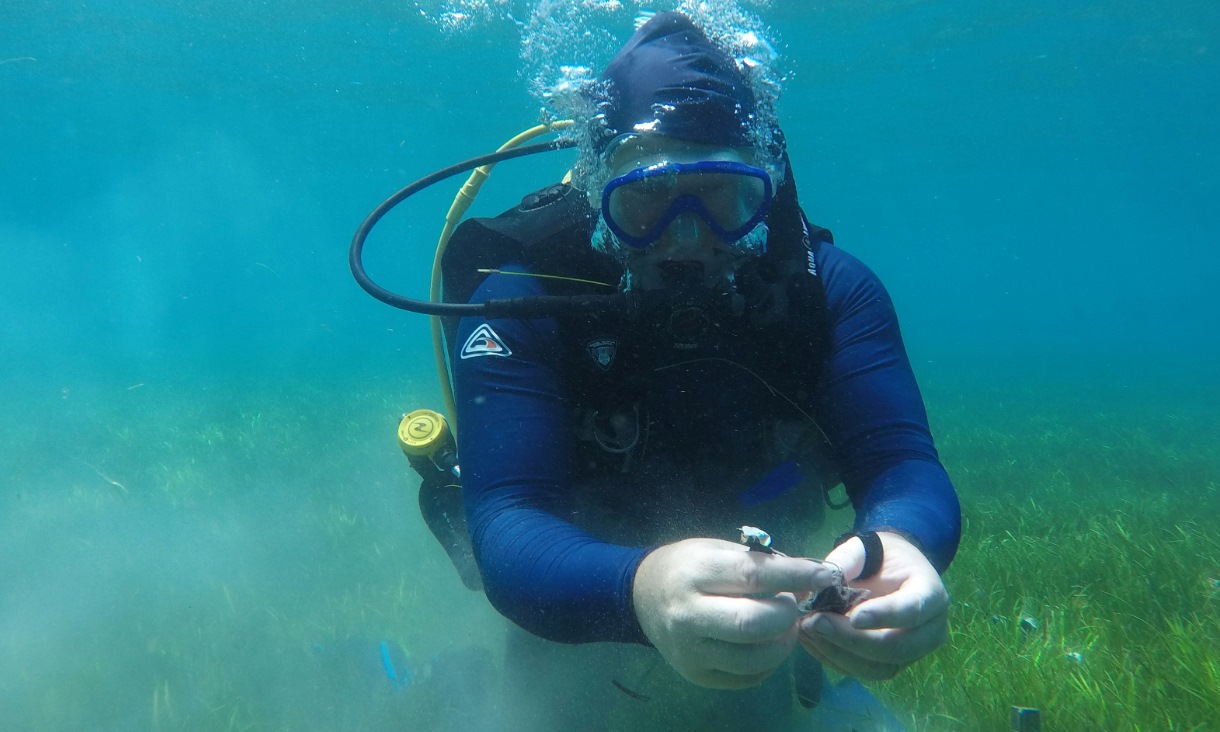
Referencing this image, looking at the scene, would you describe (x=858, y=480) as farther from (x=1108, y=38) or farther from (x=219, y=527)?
(x=1108, y=38)

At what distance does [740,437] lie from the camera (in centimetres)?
224

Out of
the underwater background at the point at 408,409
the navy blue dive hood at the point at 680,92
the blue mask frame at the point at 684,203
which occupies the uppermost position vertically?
the navy blue dive hood at the point at 680,92

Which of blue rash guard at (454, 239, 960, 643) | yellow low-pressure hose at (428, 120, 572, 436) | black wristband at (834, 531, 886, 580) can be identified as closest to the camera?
black wristband at (834, 531, 886, 580)

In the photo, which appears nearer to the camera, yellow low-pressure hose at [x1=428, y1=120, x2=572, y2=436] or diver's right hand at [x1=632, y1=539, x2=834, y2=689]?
diver's right hand at [x1=632, y1=539, x2=834, y2=689]

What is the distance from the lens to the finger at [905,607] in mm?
1238

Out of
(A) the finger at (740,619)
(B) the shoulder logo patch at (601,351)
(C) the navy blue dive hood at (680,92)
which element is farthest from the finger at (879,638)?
(C) the navy blue dive hood at (680,92)

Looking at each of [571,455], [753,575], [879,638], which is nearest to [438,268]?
[571,455]

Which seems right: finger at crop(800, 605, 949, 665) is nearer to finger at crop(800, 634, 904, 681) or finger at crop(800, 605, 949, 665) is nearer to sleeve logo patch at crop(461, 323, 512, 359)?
finger at crop(800, 634, 904, 681)

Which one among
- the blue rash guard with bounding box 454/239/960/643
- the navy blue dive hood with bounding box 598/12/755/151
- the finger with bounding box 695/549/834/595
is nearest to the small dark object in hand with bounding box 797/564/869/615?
the finger with bounding box 695/549/834/595

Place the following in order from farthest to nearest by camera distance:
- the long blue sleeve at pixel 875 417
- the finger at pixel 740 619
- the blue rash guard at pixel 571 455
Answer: the long blue sleeve at pixel 875 417 < the blue rash guard at pixel 571 455 < the finger at pixel 740 619

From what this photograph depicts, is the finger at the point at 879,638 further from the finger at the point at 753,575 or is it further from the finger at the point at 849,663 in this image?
the finger at the point at 753,575

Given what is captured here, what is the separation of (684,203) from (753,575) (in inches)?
54.7

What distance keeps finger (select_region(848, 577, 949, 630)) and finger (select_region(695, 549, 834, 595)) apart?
166 millimetres

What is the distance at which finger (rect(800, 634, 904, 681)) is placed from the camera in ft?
4.44
